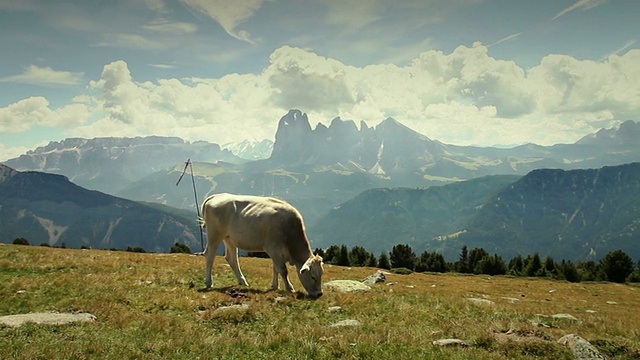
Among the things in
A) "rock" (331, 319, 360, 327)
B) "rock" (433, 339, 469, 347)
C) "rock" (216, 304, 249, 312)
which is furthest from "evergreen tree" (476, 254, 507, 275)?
"rock" (433, 339, 469, 347)

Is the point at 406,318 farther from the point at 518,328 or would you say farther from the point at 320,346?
the point at 320,346

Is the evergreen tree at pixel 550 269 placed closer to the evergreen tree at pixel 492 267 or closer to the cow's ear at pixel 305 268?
the evergreen tree at pixel 492 267

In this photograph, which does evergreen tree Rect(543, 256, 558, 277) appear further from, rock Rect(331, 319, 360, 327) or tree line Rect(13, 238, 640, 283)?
rock Rect(331, 319, 360, 327)

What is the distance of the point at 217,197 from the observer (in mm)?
19750

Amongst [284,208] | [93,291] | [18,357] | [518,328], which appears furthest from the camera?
[284,208]

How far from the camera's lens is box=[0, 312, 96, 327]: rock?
1027 cm

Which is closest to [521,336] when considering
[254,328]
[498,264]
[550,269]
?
[254,328]

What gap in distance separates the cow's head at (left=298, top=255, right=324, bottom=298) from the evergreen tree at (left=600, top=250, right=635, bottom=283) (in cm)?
9204

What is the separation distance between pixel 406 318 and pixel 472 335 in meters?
2.84

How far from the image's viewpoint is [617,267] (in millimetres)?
82938

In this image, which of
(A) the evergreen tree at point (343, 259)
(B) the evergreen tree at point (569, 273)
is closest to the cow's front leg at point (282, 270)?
(A) the evergreen tree at point (343, 259)

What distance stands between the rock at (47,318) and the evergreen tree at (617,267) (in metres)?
101

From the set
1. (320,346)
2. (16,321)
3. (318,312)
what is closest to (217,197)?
(318,312)

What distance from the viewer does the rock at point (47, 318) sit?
10.3 meters
